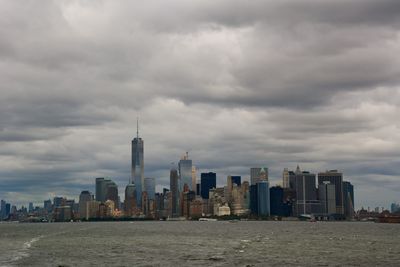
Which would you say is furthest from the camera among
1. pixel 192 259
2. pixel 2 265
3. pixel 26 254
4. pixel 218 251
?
pixel 218 251

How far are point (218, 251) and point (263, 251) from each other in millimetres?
10478

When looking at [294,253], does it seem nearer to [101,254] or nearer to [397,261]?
[397,261]

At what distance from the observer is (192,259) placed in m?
120

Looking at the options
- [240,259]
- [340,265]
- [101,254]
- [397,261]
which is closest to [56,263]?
[101,254]

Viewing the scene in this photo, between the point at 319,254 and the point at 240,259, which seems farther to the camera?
the point at 319,254

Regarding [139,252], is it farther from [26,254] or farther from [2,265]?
[2,265]

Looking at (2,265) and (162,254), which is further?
(162,254)

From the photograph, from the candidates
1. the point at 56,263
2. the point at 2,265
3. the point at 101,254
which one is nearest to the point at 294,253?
the point at 101,254

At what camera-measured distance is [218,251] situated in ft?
468

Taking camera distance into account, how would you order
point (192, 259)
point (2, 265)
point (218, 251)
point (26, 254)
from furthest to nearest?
point (218, 251) < point (26, 254) < point (192, 259) < point (2, 265)

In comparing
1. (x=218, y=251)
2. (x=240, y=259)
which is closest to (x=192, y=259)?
(x=240, y=259)

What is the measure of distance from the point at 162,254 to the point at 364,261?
133 feet

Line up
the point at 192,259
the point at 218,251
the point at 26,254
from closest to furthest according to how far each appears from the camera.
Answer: the point at 192,259 → the point at 26,254 → the point at 218,251

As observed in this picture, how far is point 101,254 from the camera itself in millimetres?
135875
